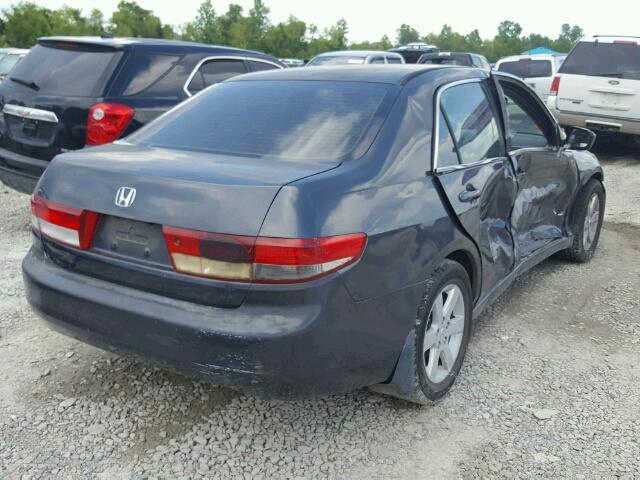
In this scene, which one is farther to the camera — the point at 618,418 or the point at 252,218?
the point at 618,418

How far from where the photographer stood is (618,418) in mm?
3145

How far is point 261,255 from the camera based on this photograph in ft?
7.87

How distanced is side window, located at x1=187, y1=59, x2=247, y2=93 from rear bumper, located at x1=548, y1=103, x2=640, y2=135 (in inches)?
240

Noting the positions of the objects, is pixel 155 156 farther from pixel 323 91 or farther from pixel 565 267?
pixel 565 267

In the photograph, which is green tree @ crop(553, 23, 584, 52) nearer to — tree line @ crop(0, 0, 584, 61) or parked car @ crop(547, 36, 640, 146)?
tree line @ crop(0, 0, 584, 61)

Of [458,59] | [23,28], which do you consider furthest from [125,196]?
[23,28]

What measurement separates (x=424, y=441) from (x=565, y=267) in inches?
116

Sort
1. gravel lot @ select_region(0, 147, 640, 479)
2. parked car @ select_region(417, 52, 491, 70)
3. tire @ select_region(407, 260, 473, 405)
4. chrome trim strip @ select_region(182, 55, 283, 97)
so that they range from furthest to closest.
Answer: parked car @ select_region(417, 52, 491, 70) < chrome trim strip @ select_region(182, 55, 283, 97) < tire @ select_region(407, 260, 473, 405) < gravel lot @ select_region(0, 147, 640, 479)

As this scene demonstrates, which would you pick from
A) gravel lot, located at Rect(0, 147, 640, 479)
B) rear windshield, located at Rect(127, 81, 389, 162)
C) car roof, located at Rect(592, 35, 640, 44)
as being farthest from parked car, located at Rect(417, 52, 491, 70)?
rear windshield, located at Rect(127, 81, 389, 162)

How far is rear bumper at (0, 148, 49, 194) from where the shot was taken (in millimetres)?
5441

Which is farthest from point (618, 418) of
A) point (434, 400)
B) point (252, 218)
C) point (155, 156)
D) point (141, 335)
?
point (155, 156)

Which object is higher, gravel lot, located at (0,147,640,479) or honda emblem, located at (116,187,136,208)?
honda emblem, located at (116,187,136,208)

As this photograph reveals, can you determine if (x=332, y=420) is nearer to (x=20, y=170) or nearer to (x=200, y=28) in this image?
(x=20, y=170)

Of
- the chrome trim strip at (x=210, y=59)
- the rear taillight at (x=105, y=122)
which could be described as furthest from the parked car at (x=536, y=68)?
the rear taillight at (x=105, y=122)
